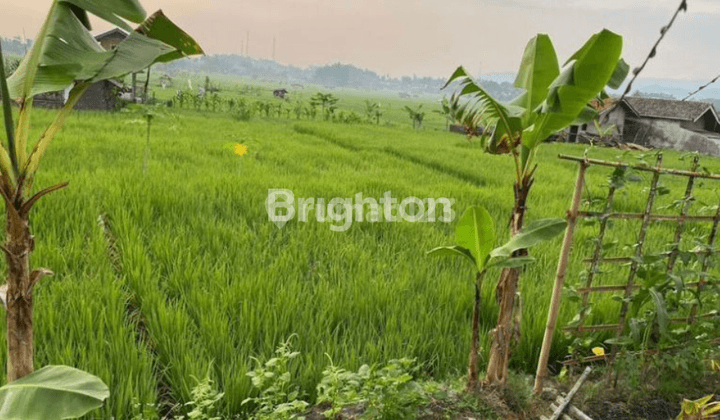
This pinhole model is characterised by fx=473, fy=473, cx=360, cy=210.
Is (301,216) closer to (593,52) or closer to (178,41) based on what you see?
(178,41)

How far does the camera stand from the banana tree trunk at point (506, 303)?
195 cm

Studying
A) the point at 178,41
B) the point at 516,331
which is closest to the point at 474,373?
the point at 516,331

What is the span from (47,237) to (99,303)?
4.02 feet

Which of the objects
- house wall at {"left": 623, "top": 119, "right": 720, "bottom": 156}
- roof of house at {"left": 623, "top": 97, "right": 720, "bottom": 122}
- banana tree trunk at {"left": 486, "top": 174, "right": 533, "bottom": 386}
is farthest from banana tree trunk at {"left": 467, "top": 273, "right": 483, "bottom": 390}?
roof of house at {"left": 623, "top": 97, "right": 720, "bottom": 122}

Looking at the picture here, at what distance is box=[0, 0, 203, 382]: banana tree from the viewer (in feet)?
4.00

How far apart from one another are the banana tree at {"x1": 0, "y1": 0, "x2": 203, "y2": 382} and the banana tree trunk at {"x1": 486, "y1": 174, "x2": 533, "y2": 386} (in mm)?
1359

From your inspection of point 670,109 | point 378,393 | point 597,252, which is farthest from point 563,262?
point 670,109

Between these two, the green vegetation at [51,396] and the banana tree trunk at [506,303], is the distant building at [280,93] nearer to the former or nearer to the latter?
the banana tree trunk at [506,303]

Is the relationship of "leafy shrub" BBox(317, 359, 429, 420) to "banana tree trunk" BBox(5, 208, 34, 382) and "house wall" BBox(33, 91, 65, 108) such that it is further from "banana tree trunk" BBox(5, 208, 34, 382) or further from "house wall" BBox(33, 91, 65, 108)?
"house wall" BBox(33, 91, 65, 108)

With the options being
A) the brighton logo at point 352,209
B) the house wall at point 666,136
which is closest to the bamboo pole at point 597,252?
the brighton logo at point 352,209

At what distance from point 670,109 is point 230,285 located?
26366mm

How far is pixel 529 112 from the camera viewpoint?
198cm

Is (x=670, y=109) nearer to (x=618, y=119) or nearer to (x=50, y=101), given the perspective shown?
(x=618, y=119)

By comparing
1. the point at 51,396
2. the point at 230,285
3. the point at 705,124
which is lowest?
the point at 230,285
